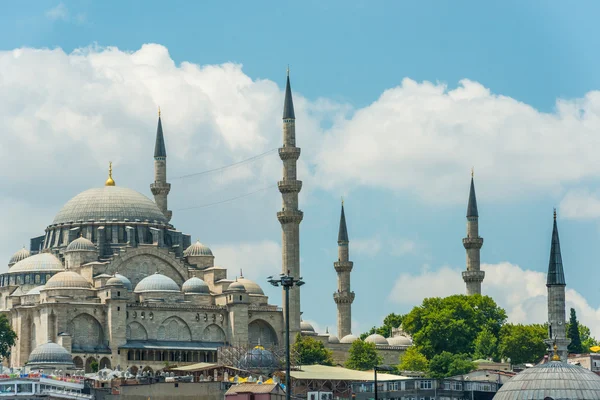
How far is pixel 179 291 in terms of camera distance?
110m

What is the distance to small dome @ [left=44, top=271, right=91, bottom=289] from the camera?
106m

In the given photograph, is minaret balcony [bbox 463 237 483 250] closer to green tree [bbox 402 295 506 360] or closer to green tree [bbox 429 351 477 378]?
green tree [bbox 402 295 506 360]

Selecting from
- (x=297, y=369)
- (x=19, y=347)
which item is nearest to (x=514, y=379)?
(x=297, y=369)

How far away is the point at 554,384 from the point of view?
77188mm

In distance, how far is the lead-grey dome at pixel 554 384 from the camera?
76.6 meters

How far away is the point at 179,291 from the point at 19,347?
417 inches

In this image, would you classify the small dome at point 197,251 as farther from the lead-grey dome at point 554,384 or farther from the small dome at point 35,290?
the lead-grey dome at point 554,384

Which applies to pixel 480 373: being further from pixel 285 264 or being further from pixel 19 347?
→ pixel 19 347

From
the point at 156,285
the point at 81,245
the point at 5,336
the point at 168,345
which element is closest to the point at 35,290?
the point at 5,336

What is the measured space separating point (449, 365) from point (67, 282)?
77.1ft

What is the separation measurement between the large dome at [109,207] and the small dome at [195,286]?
21.8ft

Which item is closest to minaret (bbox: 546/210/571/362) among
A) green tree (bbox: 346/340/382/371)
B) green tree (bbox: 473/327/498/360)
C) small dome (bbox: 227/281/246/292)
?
green tree (bbox: 473/327/498/360)

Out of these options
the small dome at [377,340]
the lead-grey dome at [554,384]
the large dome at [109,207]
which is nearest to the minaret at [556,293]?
the lead-grey dome at [554,384]

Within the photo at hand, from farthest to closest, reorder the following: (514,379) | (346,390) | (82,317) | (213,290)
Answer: (213,290)
(82,317)
(346,390)
(514,379)
